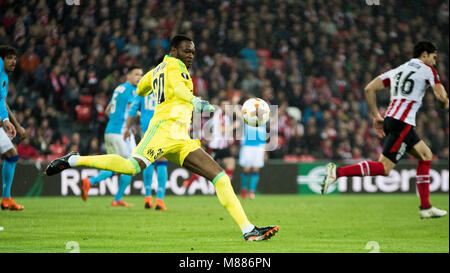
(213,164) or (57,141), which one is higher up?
(57,141)

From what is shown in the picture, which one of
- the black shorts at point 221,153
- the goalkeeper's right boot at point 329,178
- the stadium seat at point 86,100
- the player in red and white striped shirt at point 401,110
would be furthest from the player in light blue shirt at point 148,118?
the stadium seat at point 86,100

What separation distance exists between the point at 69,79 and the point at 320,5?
8.57 metres

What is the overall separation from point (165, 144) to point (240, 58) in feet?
40.2

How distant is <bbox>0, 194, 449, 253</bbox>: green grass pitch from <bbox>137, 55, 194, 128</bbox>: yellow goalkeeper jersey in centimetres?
135

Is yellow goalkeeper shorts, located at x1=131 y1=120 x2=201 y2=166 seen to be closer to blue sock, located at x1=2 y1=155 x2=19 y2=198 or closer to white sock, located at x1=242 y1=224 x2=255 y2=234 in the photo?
white sock, located at x1=242 y1=224 x2=255 y2=234

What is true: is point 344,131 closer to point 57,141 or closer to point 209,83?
point 209,83

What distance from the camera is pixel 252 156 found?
14688mm

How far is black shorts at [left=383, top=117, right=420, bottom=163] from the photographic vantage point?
8711 mm

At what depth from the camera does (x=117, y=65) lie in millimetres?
16672

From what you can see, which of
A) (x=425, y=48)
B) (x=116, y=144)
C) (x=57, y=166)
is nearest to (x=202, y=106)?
(x=57, y=166)

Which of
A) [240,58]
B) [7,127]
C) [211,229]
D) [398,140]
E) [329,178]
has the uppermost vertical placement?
[240,58]

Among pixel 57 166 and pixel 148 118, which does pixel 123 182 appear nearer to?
pixel 148 118

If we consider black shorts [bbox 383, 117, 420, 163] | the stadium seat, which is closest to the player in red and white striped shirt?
black shorts [bbox 383, 117, 420, 163]
